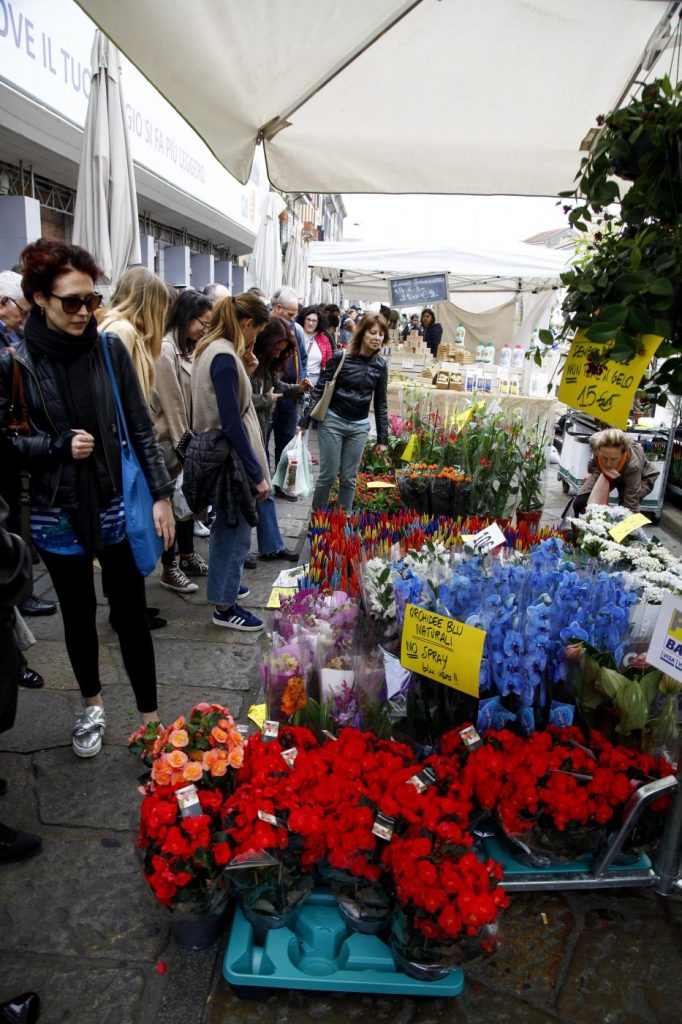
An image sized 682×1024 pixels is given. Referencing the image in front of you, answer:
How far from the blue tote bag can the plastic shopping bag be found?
294cm

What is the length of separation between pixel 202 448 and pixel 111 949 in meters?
2.09

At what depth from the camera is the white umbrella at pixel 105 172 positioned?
471 cm

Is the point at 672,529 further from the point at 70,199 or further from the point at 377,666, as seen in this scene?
the point at 70,199

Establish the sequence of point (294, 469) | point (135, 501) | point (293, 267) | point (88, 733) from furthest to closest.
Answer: point (293, 267) → point (294, 469) → point (88, 733) → point (135, 501)

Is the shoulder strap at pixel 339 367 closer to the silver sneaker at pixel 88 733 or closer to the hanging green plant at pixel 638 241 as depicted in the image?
the silver sneaker at pixel 88 733

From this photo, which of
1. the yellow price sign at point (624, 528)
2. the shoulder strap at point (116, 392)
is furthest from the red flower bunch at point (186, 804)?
the yellow price sign at point (624, 528)

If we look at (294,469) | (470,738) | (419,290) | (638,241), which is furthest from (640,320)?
(419,290)

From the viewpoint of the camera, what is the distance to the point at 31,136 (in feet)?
19.4

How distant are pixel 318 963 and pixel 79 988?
616 millimetres

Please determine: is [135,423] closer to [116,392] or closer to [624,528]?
[116,392]

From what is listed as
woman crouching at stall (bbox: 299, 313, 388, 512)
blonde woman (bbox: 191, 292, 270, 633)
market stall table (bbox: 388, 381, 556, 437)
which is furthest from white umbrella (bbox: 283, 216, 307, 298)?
blonde woman (bbox: 191, 292, 270, 633)

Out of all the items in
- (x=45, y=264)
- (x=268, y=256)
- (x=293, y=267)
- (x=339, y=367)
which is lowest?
(x=339, y=367)

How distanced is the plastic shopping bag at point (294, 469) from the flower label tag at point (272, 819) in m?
3.77

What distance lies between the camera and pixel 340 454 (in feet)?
16.9
